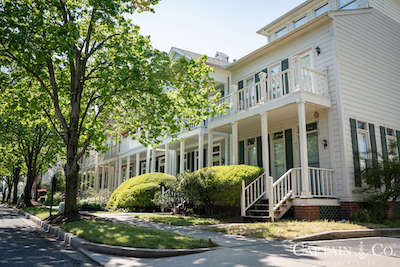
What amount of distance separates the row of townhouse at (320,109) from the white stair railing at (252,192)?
4cm

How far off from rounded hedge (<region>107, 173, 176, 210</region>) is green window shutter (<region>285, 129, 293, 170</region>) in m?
6.12

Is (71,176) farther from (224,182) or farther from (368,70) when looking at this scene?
(368,70)

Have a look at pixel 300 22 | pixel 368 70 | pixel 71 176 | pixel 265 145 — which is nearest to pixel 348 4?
pixel 300 22

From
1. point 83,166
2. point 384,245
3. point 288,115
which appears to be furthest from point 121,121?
point 83,166

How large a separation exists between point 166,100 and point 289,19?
10.4m

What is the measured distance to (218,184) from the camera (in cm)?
1138

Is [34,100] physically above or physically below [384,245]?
above

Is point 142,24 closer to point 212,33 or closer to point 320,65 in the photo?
point 212,33

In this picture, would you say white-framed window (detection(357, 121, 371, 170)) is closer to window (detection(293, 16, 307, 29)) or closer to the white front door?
→ the white front door

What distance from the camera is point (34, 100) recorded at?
11680 mm

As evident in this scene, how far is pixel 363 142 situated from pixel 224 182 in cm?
573

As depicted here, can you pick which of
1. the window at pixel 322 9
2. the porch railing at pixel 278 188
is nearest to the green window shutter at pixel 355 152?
the porch railing at pixel 278 188

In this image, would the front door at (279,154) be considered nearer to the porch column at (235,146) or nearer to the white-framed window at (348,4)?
the porch column at (235,146)

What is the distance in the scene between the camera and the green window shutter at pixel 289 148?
13.3 m
